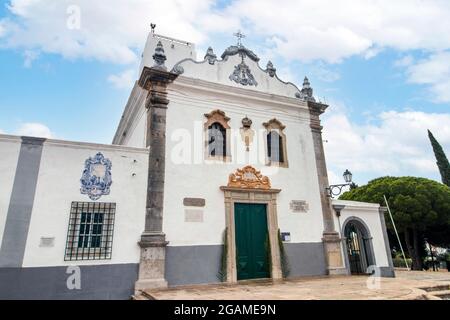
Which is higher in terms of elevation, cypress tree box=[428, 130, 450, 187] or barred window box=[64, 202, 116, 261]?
cypress tree box=[428, 130, 450, 187]

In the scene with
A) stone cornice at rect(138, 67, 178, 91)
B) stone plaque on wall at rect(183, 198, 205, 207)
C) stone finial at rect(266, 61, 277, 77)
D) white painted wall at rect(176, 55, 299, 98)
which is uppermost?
stone finial at rect(266, 61, 277, 77)

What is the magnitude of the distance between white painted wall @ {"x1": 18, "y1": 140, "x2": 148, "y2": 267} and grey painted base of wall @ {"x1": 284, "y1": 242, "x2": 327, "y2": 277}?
4944mm

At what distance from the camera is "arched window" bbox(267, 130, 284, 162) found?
10.5 metres

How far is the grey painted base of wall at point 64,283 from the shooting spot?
6.50 meters

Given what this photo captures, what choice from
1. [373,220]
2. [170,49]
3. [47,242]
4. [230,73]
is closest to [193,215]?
[47,242]

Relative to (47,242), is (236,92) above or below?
above

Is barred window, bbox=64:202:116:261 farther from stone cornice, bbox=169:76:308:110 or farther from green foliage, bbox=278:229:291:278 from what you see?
green foliage, bbox=278:229:291:278

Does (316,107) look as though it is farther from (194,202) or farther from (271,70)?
(194,202)

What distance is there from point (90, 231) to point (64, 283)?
127cm

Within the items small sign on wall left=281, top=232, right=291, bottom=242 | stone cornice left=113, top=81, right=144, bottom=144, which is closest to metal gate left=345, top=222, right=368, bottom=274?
small sign on wall left=281, top=232, right=291, bottom=242

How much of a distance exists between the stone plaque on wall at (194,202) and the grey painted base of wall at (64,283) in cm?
213

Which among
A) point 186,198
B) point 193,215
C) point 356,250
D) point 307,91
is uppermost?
point 307,91

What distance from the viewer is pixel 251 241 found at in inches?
363
